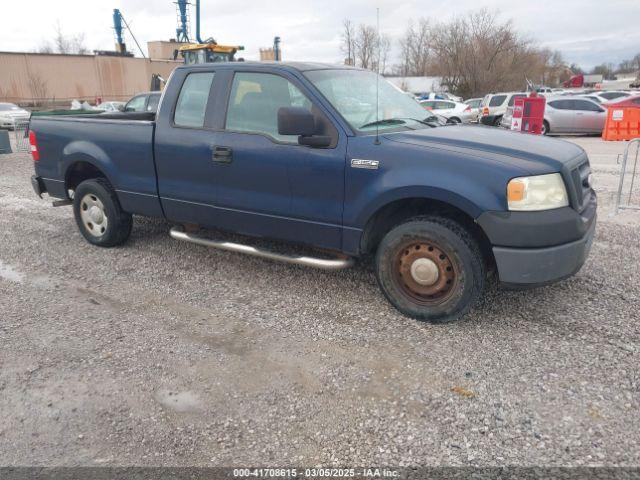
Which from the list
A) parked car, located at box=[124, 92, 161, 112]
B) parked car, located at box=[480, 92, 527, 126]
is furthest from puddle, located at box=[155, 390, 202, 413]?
parked car, located at box=[480, 92, 527, 126]

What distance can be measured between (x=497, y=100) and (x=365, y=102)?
1955 centimetres

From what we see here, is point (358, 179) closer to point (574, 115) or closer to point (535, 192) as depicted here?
point (535, 192)

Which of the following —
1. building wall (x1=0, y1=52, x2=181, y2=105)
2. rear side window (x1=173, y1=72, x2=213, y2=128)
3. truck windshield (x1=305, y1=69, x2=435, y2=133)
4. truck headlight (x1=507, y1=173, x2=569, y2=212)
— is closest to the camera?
truck headlight (x1=507, y1=173, x2=569, y2=212)

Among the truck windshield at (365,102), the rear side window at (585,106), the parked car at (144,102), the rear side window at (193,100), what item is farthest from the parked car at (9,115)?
the truck windshield at (365,102)

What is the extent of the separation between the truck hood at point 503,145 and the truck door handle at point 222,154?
138 cm

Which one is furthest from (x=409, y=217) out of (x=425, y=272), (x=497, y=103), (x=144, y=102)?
(x=497, y=103)

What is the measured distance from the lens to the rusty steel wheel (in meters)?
3.76

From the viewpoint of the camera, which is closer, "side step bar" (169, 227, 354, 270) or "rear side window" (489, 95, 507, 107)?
"side step bar" (169, 227, 354, 270)

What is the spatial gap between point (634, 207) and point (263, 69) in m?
5.45

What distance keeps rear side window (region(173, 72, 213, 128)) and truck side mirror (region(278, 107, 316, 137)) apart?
3.78 feet

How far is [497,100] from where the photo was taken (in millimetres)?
21984

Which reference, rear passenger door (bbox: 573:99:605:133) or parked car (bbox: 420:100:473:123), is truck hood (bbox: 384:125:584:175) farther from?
parked car (bbox: 420:100:473:123)

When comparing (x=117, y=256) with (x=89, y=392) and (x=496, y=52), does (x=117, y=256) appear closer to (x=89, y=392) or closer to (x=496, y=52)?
(x=89, y=392)

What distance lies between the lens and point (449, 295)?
3775 mm
